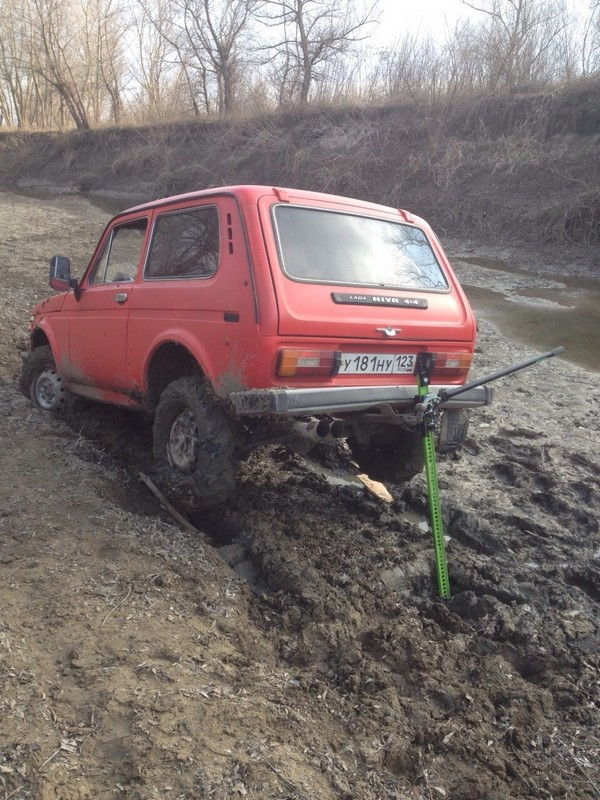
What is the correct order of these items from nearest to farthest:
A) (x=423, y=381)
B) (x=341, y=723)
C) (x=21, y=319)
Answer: (x=341, y=723), (x=423, y=381), (x=21, y=319)

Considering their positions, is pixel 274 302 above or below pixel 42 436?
above

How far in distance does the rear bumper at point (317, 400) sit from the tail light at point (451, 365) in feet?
0.98

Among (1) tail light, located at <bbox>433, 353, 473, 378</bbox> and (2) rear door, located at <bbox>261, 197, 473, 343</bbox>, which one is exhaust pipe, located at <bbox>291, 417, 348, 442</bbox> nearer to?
(2) rear door, located at <bbox>261, 197, 473, 343</bbox>

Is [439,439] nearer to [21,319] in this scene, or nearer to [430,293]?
[430,293]

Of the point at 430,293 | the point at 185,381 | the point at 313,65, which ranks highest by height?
the point at 313,65

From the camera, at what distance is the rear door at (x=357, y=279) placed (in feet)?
11.8

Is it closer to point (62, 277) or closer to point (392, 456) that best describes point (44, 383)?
point (62, 277)

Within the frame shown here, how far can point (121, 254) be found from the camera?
514 cm

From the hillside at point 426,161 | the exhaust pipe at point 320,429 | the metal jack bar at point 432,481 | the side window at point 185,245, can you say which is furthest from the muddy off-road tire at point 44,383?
the hillside at point 426,161

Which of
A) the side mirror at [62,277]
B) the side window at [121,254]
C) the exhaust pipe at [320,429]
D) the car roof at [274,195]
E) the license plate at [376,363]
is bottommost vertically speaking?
the exhaust pipe at [320,429]

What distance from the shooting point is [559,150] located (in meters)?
17.2

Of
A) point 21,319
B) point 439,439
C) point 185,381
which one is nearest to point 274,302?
point 185,381

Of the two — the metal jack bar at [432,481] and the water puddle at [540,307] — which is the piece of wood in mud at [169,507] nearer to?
the metal jack bar at [432,481]

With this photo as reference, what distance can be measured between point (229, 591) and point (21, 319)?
6.66 meters
